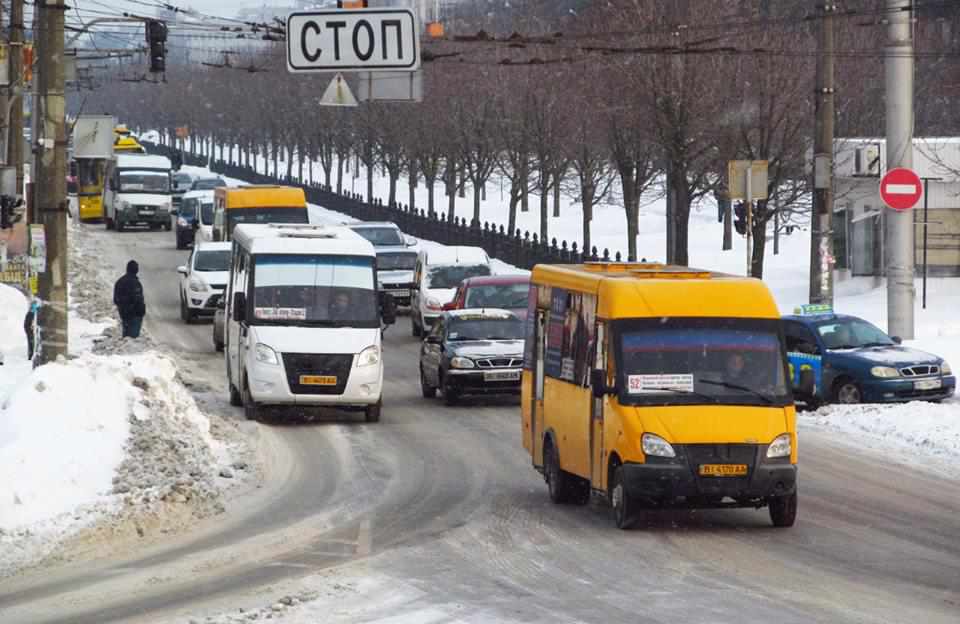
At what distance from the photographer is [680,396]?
52.2ft

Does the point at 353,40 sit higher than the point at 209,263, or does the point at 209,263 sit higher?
the point at 353,40

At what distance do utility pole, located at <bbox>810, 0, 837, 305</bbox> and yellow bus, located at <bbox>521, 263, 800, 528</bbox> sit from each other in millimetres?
13489

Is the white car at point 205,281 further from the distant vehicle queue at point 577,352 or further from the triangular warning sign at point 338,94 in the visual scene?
the triangular warning sign at point 338,94

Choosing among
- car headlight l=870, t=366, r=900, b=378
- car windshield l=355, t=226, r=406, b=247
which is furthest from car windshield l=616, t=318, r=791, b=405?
car windshield l=355, t=226, r=406, b=247

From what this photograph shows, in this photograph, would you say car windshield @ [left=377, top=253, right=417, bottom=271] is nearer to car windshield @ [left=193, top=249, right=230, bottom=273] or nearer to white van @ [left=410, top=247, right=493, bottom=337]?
white van @ [left=410, top=247, right=493, bottom=337]

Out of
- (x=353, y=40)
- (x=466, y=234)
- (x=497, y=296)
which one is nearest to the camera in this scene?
(x=353, y=40)

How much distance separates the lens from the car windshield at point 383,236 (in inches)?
1989

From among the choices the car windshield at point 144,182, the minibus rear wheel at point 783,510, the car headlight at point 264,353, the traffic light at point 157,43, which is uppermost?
the traffic light at point 157,43

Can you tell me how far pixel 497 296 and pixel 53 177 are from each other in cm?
1157

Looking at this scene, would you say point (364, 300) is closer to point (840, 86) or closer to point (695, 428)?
point (695, 428)

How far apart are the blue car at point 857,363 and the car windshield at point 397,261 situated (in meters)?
19.3

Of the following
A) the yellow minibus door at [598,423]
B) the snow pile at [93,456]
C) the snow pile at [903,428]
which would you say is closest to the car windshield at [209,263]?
the snow pile at [903,428]

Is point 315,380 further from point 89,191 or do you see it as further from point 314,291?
point 89,191

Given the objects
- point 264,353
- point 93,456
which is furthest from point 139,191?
point 93,456
